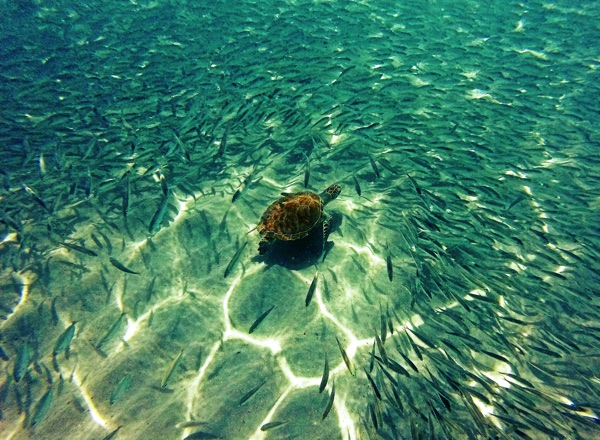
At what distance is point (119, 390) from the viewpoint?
3807 millimetres

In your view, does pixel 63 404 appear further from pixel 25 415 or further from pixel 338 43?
pixel 338 43

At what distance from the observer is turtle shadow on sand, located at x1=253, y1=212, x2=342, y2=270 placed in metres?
5.09

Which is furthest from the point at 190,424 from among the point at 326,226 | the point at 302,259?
the point at 326,226

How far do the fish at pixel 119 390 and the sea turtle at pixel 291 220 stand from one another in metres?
2.48

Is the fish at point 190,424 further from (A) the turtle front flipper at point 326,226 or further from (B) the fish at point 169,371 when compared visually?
(A) the turtle front flipper at point 326,226

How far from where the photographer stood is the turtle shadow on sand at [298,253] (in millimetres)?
5086

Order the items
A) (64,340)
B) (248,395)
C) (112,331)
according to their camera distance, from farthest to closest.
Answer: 1. (112,331)
2. (64,340)
3. (248,395)

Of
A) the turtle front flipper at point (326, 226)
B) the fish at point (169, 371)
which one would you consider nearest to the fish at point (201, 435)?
the fish at point (169, 371)

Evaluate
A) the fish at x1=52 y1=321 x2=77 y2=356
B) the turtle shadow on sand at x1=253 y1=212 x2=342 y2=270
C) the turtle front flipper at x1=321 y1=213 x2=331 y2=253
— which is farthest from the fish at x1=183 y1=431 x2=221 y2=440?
the turtle front flipper at x1=321 y1=213 x2=331 y2=253

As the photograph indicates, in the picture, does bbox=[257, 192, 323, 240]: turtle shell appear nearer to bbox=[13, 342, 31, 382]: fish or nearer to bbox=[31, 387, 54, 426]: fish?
bbox=[31, 387, 54, 426]: fish

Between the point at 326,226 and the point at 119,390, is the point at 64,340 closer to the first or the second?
the point at 119,390

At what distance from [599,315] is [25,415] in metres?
8.45

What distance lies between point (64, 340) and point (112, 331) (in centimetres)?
58

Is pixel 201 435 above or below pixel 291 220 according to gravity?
below
